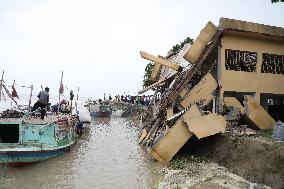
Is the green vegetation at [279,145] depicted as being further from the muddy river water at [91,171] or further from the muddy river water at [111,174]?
the muddy river water at [91,171]

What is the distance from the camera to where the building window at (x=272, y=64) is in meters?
18.0

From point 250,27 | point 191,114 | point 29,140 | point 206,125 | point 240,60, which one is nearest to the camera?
point 206,125

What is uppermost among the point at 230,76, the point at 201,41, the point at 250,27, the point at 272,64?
the point at 250,27

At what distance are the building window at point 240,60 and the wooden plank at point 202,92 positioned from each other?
2.01 m

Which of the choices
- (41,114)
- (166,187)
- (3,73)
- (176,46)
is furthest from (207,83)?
(176,46)

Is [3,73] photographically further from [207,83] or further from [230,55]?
[230,55]

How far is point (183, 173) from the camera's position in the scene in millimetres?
11750

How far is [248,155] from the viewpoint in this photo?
11344 millimetres

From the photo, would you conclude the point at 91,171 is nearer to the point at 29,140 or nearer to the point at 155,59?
the point at 29,140

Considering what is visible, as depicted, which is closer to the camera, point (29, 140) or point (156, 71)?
point (29, 140)

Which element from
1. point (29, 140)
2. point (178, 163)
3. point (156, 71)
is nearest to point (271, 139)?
point (178, 163)

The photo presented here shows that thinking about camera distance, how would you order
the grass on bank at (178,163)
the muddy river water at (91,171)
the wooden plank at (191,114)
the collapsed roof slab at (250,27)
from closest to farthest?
the muddy river water at (91,171) → the grass on bank at (178,163) → the wooden plank at (191,114) → the collapsed roof slab at (250,27)

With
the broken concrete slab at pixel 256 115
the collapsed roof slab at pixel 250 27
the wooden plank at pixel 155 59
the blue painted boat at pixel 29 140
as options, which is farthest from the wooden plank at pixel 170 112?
the blue painted boat at pixel 29 140

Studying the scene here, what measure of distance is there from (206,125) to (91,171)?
17.0 feet
